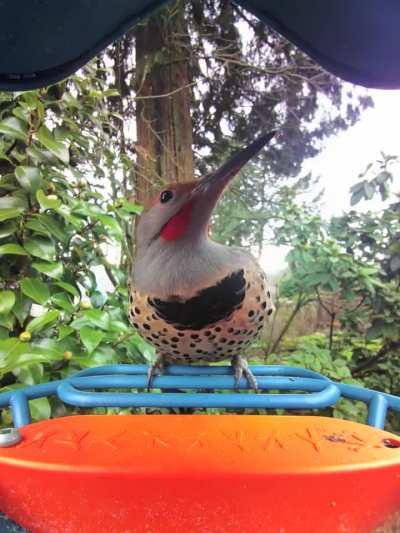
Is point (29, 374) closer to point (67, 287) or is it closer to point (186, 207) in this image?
point (67, 287)

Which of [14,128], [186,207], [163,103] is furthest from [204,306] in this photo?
[163,103]

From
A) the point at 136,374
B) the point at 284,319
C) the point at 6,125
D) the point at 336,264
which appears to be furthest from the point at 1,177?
the point at 284,319

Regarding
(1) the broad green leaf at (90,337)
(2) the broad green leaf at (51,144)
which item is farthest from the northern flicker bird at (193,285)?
(2) the broad green leaf at (51,144)

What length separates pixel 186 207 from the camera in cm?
118

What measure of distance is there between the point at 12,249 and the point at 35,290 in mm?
128

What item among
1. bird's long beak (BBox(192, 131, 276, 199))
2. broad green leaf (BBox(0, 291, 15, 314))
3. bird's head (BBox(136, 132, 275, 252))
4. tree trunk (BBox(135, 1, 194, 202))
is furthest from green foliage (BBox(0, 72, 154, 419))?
tree trunk (BBox(135, 1, 194, 202))

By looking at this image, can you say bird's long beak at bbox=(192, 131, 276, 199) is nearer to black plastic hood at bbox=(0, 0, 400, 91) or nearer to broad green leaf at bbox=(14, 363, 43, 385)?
black plastic hood at bbox=(0, 0, 400, 91)

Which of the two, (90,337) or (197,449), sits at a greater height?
(90,337)

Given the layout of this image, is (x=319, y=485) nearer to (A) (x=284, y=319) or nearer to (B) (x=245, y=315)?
(B) (x=245, y=315)

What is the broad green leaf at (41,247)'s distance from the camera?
4.65 ft

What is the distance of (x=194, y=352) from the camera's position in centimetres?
127

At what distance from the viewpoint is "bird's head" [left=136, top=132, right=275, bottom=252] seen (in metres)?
1.10

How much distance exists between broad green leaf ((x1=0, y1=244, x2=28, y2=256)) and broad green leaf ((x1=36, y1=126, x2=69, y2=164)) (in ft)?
0.96

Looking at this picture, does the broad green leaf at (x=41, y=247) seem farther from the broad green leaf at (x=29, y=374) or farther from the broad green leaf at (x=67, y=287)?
the broad green leaf at (x=29, y=374)
